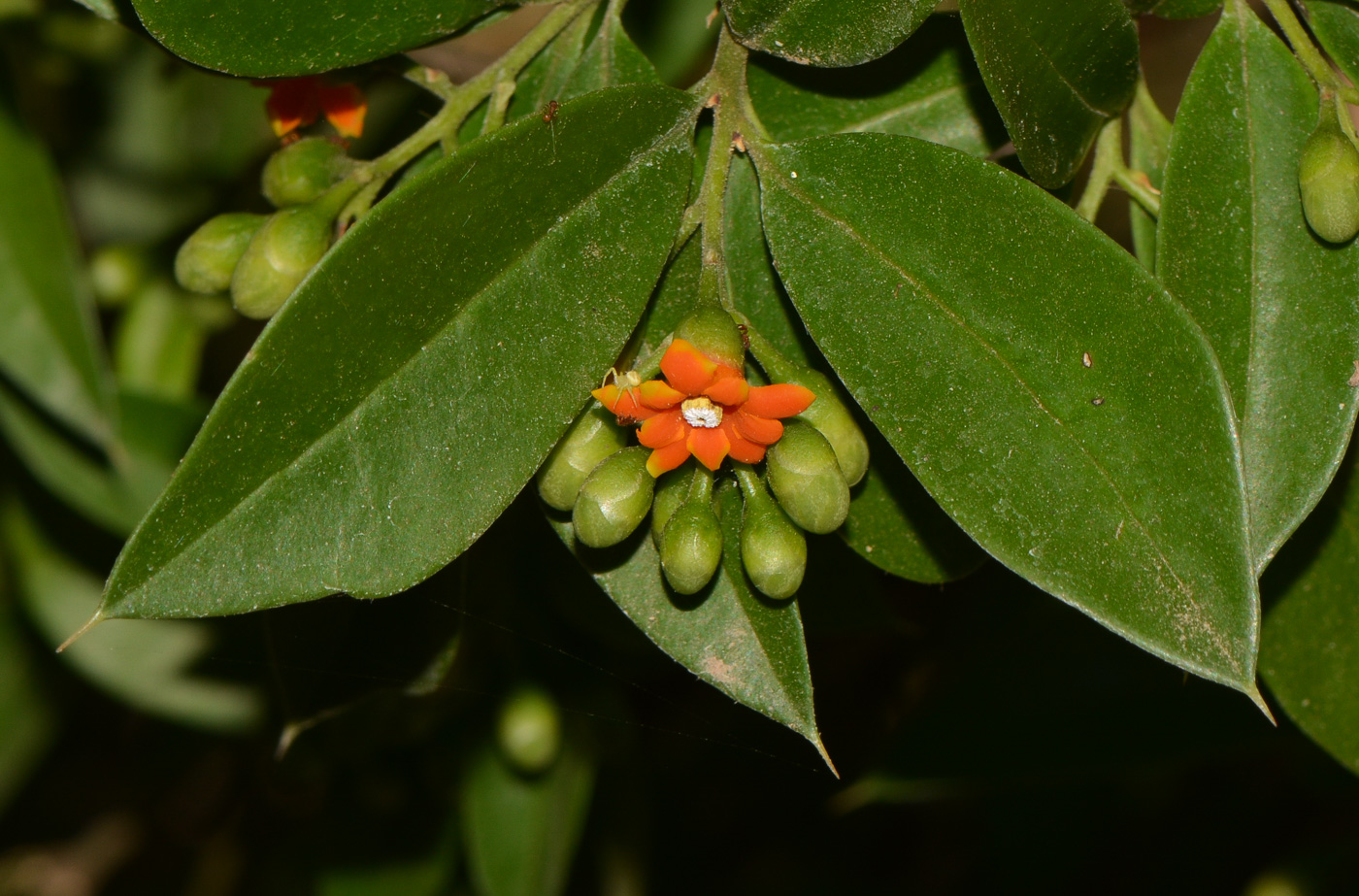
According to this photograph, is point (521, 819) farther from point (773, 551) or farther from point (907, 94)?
point (907, 94)

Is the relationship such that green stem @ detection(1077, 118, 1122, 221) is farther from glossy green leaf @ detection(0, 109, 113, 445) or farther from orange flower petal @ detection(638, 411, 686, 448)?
glossy green leaf @ detection(0, 109, 113, 445)

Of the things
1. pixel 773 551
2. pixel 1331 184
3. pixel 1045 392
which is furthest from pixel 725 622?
pixel 1331 184

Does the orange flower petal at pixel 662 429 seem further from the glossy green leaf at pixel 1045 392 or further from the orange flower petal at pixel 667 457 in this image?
the glossy green leaf at pixel 1045 392

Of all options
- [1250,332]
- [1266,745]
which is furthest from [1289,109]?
[1266,745]

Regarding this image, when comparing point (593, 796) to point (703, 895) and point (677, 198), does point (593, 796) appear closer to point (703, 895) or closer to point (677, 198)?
point (703, 895)

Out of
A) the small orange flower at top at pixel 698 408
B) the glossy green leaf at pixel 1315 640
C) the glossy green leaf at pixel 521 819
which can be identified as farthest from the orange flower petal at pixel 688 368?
the glossy green leaf at pixel 521 819

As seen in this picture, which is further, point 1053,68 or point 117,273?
point 117,273
